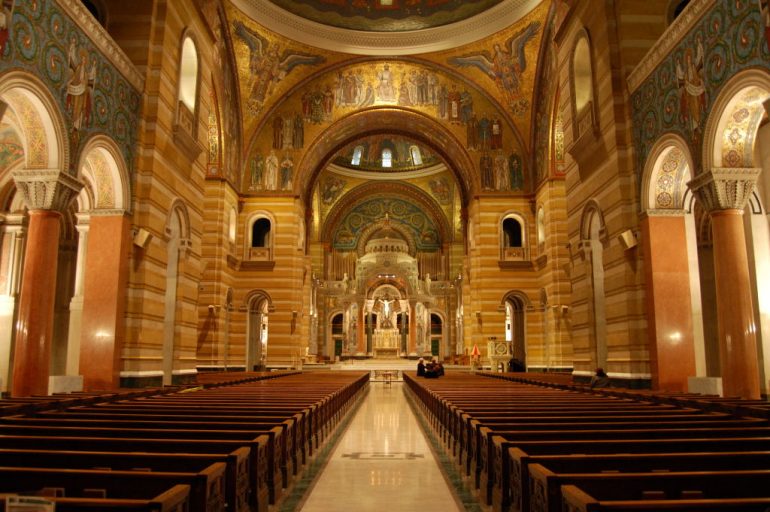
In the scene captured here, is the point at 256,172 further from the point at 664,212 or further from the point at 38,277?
the point at 664,212

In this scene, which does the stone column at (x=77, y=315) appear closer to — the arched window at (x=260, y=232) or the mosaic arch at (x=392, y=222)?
the arched window at (x=260, y=232)

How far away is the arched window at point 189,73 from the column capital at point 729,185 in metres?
12.0

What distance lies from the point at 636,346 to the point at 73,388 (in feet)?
36.2

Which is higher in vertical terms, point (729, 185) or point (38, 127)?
point (38, 127)

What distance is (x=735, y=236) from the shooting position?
993 cm

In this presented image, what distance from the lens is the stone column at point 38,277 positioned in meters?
9.63

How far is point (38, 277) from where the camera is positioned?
997 cm

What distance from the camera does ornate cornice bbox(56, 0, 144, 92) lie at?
10.2m

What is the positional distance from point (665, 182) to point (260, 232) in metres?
20.0

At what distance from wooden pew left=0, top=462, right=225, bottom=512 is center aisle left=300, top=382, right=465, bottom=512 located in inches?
91.5

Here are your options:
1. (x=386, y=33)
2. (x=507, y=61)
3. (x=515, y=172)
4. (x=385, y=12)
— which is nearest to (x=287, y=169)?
(x=386, y=33)

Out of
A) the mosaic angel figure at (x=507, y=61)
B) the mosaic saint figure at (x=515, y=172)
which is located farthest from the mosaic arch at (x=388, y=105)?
the mosaic angel figure at (x=507, y=61)

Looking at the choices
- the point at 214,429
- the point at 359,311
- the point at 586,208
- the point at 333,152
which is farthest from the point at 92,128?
the point at 359,311

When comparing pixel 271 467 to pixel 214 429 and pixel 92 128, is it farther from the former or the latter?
pixel 92 128
